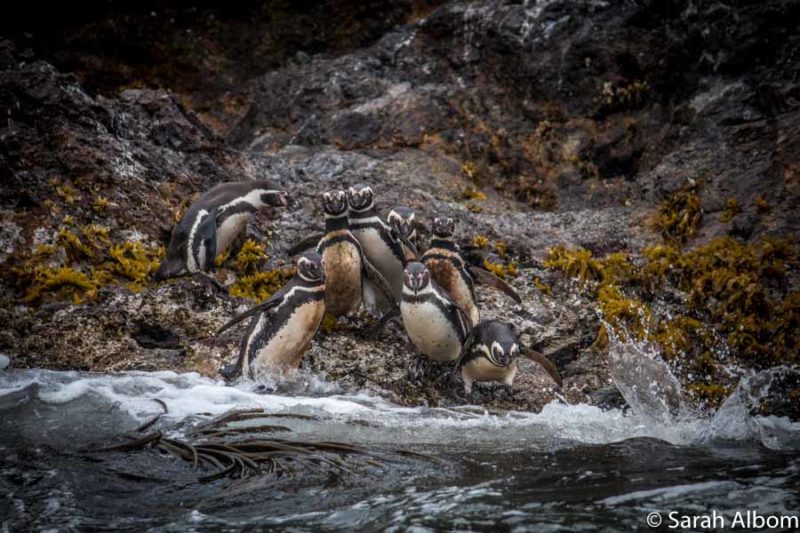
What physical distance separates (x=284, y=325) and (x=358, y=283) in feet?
2.73

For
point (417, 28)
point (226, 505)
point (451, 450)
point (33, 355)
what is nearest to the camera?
point (226, 505)

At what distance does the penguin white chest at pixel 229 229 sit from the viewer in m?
6.59

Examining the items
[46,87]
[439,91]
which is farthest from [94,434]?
[439,91]

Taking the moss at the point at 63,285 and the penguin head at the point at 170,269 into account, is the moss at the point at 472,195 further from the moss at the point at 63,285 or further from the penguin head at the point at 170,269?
the moss at the point at 63,285

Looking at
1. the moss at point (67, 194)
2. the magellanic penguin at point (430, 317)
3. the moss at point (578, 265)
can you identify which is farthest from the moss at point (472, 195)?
the moss at point (67, 194)

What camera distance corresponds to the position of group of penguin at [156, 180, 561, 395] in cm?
548

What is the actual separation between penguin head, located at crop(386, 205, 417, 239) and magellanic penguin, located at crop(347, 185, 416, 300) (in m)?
0.06

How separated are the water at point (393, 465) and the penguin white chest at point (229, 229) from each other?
1664mm

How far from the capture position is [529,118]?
10109 millimetres

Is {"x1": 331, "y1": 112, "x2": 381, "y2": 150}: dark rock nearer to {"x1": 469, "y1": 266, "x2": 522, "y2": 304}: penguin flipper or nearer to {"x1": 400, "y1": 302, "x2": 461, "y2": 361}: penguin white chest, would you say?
{"x1": 469, "y1": 266, "x2": 522, "y2": 304}: penguin flipper

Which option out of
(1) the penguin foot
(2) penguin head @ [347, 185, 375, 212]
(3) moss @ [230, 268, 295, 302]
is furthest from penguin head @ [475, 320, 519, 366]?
(3) moss @ [230, 268, 295, 302]

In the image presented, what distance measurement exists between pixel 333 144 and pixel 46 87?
347 centimetres

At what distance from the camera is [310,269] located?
5676mm

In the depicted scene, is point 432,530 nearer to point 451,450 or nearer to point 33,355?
point 451,450
